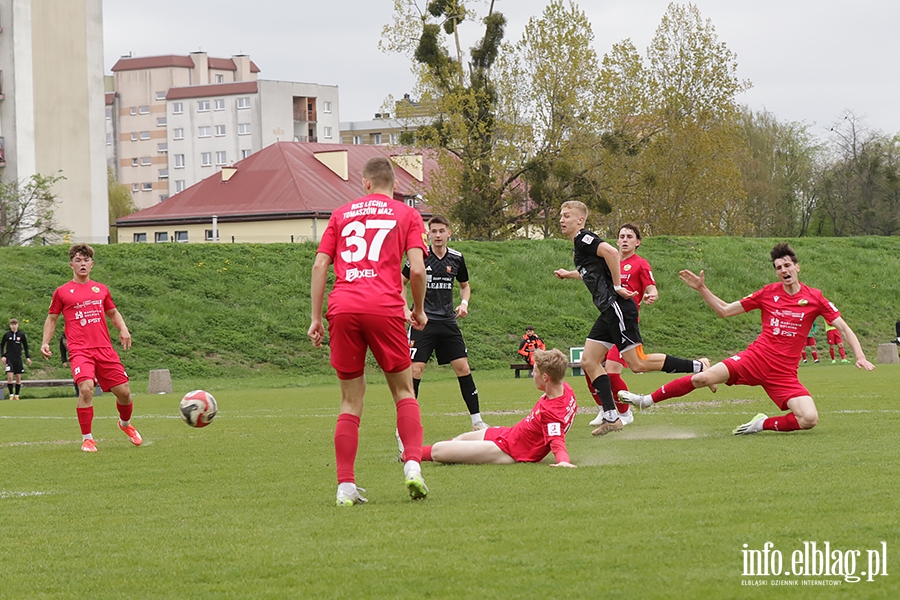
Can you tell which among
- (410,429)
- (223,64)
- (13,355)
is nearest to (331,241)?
(410,429)

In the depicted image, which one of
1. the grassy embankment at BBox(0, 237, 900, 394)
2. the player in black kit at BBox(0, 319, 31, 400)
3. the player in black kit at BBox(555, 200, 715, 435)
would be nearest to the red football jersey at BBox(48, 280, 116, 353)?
the player in black kit at BBox(555, 200, 715, 435)

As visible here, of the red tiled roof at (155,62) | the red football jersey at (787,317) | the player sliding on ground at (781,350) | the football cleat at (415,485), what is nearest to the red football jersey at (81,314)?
the player sliding on ground at (781,350)

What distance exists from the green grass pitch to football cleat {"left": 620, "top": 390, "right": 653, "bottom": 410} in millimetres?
290

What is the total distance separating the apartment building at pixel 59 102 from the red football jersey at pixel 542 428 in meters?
57.2

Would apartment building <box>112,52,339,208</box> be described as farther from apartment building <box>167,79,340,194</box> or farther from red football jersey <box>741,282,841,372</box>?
red football jersey <box>741,282,841,372</box>

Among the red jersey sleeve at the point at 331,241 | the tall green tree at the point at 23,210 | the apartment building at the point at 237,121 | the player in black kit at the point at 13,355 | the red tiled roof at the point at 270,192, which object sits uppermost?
the apartment building at the point at 237,121

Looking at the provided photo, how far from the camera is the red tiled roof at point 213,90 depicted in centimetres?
11550

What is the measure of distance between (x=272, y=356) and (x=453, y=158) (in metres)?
19.0

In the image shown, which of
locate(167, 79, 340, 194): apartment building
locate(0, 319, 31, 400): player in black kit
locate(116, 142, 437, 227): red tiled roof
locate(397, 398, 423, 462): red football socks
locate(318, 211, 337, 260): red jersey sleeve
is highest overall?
locate(167, 79, 340, 194): apartment building

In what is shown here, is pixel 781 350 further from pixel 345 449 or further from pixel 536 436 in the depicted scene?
pixel 345 449

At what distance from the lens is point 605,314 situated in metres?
12.3

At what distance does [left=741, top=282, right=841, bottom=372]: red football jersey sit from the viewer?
10.9 meters

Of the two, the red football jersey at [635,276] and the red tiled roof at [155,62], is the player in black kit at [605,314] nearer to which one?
the red football jersey at [635,276]

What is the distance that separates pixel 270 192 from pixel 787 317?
65130 millimetres
